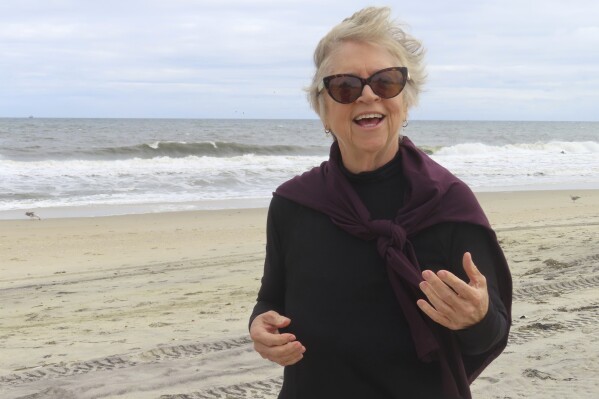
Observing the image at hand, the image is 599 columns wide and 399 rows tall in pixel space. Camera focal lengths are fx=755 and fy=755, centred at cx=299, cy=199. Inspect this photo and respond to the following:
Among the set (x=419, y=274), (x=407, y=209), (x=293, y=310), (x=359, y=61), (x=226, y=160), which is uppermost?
(x=359, y=61)

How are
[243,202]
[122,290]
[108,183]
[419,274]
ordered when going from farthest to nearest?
[108,183] → [243,202] → [122,290] → [419,274]

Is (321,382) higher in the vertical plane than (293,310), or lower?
lower

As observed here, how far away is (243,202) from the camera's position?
56.7 ft

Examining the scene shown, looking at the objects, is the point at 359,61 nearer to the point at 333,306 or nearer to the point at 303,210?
the point at 303,210

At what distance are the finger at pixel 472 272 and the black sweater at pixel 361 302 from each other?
123mm

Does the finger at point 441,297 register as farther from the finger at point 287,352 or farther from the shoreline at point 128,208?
the shoreline at point 128,208

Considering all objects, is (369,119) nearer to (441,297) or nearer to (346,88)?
(346,88)

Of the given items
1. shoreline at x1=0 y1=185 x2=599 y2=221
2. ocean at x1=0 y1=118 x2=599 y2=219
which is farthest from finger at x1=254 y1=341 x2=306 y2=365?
shoreline at x1=0 y1=185 x2=599 y2=221

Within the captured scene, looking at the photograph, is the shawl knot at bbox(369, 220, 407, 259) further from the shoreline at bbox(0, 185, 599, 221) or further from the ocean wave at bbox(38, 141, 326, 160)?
the ocean wave at bbox(38, 141, 326, 160)

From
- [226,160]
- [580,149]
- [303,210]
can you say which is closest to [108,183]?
[226,160]

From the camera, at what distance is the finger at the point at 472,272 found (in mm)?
1701

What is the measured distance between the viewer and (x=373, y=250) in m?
1.94

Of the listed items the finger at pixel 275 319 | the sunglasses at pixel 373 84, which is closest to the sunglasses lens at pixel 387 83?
the sunglasses at pixel 373 84

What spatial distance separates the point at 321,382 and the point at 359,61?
2.84 feet
